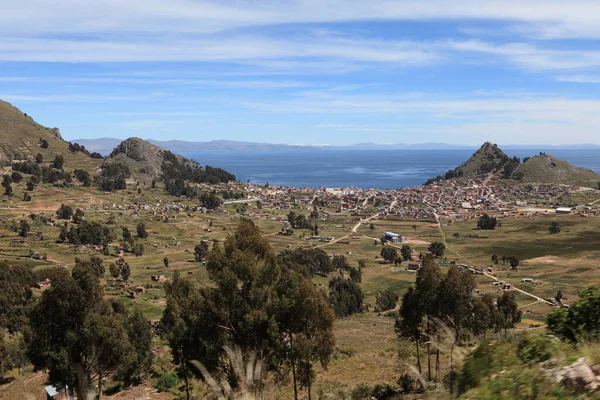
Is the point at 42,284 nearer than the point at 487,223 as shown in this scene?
Yes

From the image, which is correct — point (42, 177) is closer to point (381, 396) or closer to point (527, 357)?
point (381, 396)

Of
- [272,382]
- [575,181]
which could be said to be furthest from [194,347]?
[575,181]

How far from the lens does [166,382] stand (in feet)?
69.6

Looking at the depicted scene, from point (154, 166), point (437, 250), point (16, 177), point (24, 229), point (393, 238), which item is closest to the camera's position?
point (24, 229)

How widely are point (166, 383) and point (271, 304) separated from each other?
9414 mm

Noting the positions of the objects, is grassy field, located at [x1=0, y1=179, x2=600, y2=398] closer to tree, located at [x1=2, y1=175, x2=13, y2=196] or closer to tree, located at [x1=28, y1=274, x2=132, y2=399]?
tree, located at [x1=2, y1=175, x2=13, y2=196]

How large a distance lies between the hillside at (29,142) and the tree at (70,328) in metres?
130

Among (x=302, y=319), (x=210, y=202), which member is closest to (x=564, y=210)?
(x=210, y=202)

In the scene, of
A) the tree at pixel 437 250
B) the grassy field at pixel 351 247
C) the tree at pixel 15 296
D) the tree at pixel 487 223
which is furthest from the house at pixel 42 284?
the tree at pixel 487 223

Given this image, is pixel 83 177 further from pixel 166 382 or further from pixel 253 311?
pixel 253 311

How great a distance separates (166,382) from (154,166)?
153376mm

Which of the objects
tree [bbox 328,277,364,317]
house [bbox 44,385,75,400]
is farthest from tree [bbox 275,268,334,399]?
tree [bbox 328,277,364,317]

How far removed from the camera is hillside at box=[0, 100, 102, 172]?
139m

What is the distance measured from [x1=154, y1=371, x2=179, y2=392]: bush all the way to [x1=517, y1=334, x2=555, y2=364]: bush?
17835mm
